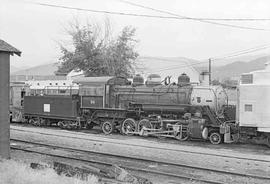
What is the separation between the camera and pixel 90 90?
22734 millimetres

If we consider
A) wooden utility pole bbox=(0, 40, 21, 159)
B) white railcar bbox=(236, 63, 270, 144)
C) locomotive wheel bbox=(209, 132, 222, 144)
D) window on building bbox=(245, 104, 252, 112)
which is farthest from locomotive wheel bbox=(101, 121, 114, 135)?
wooden utility pole bbox=(0, 40, 21, 159)

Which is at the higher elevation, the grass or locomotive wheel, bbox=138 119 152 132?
locomotive wheel, bbox=138 119 152 132

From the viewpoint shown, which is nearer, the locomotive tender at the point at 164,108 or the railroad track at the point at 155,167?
the railroad track at the point at 155,167

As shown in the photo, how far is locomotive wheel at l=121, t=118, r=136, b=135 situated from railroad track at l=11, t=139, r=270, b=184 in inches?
216

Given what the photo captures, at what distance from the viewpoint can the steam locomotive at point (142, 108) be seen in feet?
61.7

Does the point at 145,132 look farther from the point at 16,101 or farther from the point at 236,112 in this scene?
A: the point at 16,101

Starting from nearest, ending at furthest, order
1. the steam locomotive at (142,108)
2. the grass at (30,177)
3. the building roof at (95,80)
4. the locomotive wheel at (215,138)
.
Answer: the grass at (30,177) < the locomotive wheel at (215,138) < the steam locomotive at (142,108) < the building roof at (95,80)

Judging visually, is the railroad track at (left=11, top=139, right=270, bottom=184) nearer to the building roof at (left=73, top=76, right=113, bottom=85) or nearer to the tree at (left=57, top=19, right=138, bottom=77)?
the building roof at (left=73, top=76, right=113, bottom=85)

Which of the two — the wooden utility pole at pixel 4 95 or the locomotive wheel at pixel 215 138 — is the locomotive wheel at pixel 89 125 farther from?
the wooden utility pole at pixel 4 95

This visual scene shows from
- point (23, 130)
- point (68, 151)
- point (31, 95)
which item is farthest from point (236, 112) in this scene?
point (31, 95)

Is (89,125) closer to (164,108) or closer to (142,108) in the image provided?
(142,108)

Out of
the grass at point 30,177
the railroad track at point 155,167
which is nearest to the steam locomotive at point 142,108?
the railroad track at point 155,167

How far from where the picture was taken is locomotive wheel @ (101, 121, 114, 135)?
73.4 feet

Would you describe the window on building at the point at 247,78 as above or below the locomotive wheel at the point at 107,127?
above
